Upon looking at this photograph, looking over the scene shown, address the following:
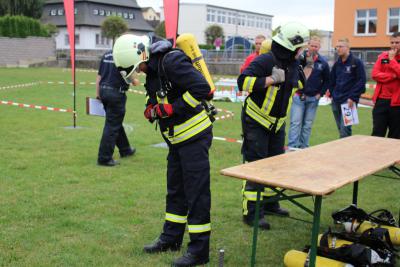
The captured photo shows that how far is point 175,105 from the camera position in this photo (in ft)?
12.8

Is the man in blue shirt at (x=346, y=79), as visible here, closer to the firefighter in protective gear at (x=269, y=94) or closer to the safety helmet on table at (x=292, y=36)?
the firefighter in protective gear at (x=269, y=94)

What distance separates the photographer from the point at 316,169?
12.2ft

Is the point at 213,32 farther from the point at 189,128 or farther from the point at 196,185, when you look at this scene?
the point at 196,185

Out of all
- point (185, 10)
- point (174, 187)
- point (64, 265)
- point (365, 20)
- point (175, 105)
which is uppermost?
point (185, 10)

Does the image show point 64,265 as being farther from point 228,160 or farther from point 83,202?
point 228,160

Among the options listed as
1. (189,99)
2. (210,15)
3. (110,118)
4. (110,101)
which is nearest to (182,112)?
(189,99)

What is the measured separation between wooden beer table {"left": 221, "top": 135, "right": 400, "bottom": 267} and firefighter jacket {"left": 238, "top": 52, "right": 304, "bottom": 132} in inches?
24.8

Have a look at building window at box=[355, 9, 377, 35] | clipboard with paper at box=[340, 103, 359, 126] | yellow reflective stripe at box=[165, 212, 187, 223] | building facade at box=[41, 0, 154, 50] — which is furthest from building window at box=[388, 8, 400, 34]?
building facade at box=[41, 0, 154, 50]

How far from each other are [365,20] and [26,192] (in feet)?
113

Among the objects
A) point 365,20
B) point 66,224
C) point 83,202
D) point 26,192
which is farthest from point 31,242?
point 365,20

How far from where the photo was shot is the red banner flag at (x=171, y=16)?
8.02m

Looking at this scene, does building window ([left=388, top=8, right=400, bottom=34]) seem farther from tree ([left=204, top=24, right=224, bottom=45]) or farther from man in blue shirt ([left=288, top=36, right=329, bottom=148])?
tree ([left=204, top=24, right=224, bottom=45])

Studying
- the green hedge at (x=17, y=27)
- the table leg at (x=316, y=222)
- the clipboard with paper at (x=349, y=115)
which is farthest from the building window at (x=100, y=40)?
the table leg at (x=316, y=222)

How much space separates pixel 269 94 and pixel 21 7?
2475 inches
